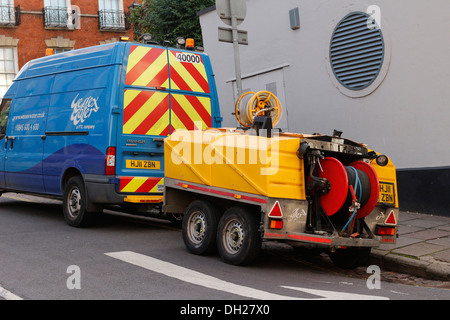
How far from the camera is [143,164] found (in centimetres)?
902

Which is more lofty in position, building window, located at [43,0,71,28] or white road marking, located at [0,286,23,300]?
building window, located at [43,0,71,28]

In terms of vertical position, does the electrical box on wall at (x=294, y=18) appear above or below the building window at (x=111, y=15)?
below

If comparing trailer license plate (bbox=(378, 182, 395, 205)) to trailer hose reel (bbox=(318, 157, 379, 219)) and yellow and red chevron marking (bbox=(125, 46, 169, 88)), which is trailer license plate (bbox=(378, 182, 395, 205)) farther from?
yellow and red chevron marking (bbox=(125, 46, 169, 88))

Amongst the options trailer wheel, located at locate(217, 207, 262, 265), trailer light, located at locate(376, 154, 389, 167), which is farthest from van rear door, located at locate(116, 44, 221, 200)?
trailer light, located at locate(376, 154, 389, 167)

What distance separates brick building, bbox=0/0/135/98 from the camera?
27766 mm

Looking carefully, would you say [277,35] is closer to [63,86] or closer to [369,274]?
[63,86]

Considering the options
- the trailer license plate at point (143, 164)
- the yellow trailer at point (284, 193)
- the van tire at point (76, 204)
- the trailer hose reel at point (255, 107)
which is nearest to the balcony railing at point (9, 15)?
the van tire at point (76, 204)

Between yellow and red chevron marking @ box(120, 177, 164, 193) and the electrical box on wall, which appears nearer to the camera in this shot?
yellow and red chevron marking @ box(120, 177, 164, 193)

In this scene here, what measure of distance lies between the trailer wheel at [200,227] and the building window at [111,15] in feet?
80.6

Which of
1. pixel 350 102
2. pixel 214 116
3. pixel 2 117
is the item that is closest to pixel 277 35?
pixel 350 102

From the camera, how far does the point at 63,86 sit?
9.87m

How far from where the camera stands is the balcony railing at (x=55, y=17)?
28594mm

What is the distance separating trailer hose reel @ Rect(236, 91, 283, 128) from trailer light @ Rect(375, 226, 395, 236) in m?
2.02

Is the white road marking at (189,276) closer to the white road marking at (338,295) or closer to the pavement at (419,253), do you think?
the white road marking at (338,295)
